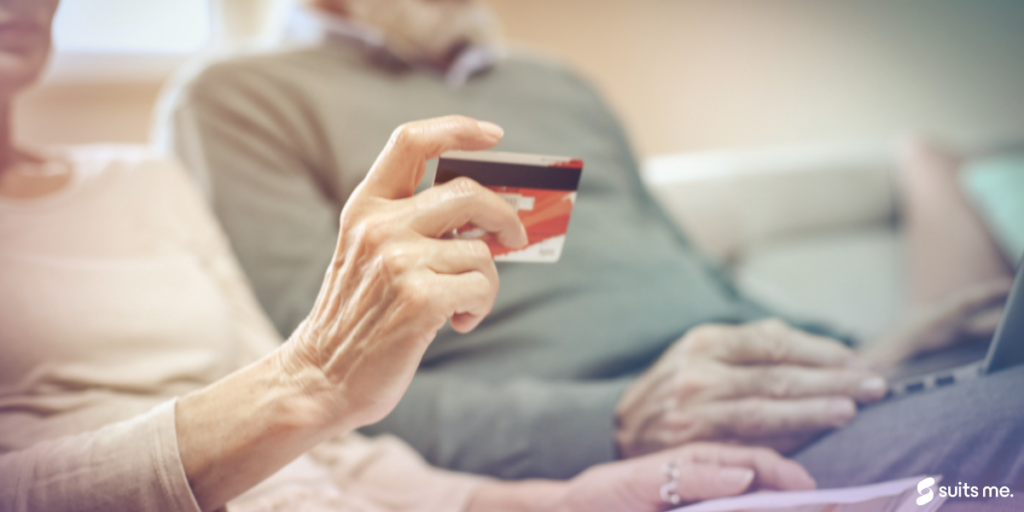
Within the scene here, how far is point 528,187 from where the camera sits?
340 millimetres

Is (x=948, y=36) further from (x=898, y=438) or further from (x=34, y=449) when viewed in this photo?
(x=34, y=449)

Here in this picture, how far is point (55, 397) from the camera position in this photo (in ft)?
1.38

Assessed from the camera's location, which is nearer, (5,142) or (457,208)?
(457,208)

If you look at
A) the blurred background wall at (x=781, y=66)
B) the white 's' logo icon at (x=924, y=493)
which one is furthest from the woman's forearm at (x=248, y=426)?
the blurred background wall at (x=781, y=66)

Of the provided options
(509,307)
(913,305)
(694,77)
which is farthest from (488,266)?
(694,77)

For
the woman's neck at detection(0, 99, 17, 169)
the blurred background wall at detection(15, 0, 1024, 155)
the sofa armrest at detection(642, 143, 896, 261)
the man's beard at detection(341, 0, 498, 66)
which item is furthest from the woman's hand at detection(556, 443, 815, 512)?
the blurred background wall at detection(15, 0, 1024, 155)

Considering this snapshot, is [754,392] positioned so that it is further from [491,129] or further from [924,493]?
[491,129]

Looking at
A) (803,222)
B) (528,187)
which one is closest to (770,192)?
(803,222)

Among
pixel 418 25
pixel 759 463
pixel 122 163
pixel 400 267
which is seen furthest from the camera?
pixel 418 25

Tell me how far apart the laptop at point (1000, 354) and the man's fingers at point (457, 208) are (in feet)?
1.25

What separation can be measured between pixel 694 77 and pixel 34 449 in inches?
72.8

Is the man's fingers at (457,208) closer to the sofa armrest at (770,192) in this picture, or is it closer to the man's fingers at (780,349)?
the man's fingers at (780,349)

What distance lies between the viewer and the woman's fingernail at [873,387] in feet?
1.49

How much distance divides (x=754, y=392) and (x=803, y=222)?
1.09 meters
